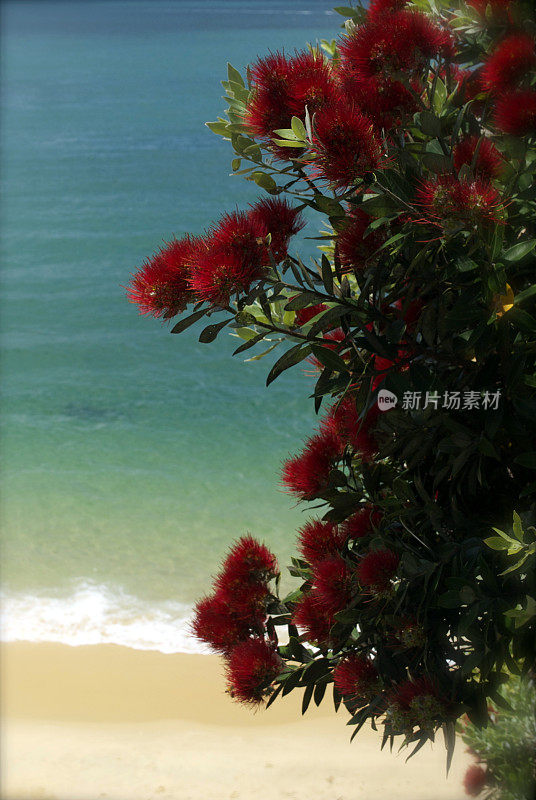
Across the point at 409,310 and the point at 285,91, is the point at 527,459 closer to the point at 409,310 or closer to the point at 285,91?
the point at 409,310

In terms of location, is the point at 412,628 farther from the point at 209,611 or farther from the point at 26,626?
the point at 26,626

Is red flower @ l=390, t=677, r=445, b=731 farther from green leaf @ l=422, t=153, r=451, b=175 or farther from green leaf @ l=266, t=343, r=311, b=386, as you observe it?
green leaf @ l=422, t=153, r=451, b=175

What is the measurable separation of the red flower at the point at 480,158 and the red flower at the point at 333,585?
429 mm

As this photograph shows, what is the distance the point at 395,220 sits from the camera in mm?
833

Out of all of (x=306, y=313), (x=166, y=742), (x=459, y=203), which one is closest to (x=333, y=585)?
(x=306, y=313)

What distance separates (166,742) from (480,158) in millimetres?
2133

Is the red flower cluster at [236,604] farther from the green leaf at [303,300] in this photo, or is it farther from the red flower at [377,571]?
the green leaf at [303,300]

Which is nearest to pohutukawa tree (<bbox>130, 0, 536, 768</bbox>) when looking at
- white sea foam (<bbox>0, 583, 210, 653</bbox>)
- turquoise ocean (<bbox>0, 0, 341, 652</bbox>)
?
turquoise ocean (<bbox>0, 0, 341, 652</bbox>)

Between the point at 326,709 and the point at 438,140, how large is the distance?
2195mm

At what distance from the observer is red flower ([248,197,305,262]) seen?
82 centimetres

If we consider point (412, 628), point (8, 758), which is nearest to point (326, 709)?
point (8, 758)

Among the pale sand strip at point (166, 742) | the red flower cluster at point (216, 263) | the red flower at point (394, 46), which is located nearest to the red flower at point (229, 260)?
the red flower cluster at point (216, 263)

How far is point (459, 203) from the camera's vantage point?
2.29 ft

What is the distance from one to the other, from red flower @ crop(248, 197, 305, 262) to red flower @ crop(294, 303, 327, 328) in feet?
0.32
